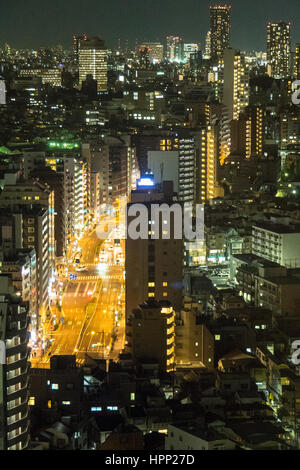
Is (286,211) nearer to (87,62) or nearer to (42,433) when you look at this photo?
(42,433)

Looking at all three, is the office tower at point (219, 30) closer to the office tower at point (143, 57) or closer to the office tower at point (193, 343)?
the office tower at point (143, 57)

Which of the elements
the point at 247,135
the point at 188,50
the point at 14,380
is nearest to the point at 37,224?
the point at 14,380

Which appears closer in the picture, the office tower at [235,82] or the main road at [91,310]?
the main road at [91,310]

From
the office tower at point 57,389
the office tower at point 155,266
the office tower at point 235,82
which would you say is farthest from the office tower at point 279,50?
the office tower at point 57,389

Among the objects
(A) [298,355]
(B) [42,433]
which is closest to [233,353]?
(A) [298,355]

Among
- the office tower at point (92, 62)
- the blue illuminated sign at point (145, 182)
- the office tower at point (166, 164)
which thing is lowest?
the blue illuminated sign at point (145, 182)

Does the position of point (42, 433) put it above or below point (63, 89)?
below

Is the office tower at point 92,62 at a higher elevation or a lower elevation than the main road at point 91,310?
higher

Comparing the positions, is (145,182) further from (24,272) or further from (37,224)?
(24,272)
